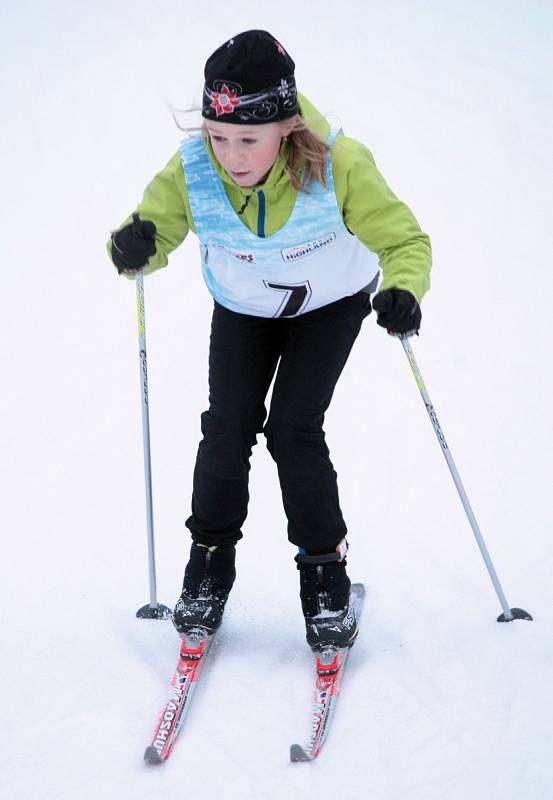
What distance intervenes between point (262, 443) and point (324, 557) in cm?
176

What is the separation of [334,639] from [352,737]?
0.93ft

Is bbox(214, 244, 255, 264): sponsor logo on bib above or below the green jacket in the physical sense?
below

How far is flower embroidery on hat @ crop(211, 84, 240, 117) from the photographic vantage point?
1.98 m

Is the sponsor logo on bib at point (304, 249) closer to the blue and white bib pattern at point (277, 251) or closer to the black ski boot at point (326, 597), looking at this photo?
the blue and white bib pattern at point (277, 251)

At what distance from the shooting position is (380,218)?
6.95 feet

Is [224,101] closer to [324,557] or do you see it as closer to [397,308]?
[397,308]

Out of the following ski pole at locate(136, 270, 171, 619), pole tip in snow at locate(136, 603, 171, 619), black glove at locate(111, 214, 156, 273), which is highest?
black glove at locate(111, 214, 156, 273)

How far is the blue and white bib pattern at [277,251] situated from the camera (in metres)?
2.16

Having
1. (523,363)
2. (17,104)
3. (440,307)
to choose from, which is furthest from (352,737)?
(17,104)

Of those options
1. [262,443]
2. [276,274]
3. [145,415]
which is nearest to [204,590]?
[145,415]

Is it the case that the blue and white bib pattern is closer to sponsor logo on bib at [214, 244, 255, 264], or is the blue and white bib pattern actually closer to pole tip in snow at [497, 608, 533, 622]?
sponsor logo on bib at [214, 244, 255, 264]

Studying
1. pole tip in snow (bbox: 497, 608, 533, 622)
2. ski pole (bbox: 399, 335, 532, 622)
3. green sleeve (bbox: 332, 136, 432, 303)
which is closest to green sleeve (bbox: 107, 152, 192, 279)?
green sleeve (bbox: 332, 136, 432, 303)

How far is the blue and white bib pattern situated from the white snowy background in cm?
107

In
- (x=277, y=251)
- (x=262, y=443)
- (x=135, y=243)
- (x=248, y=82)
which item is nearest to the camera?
(x=248, y=82)
